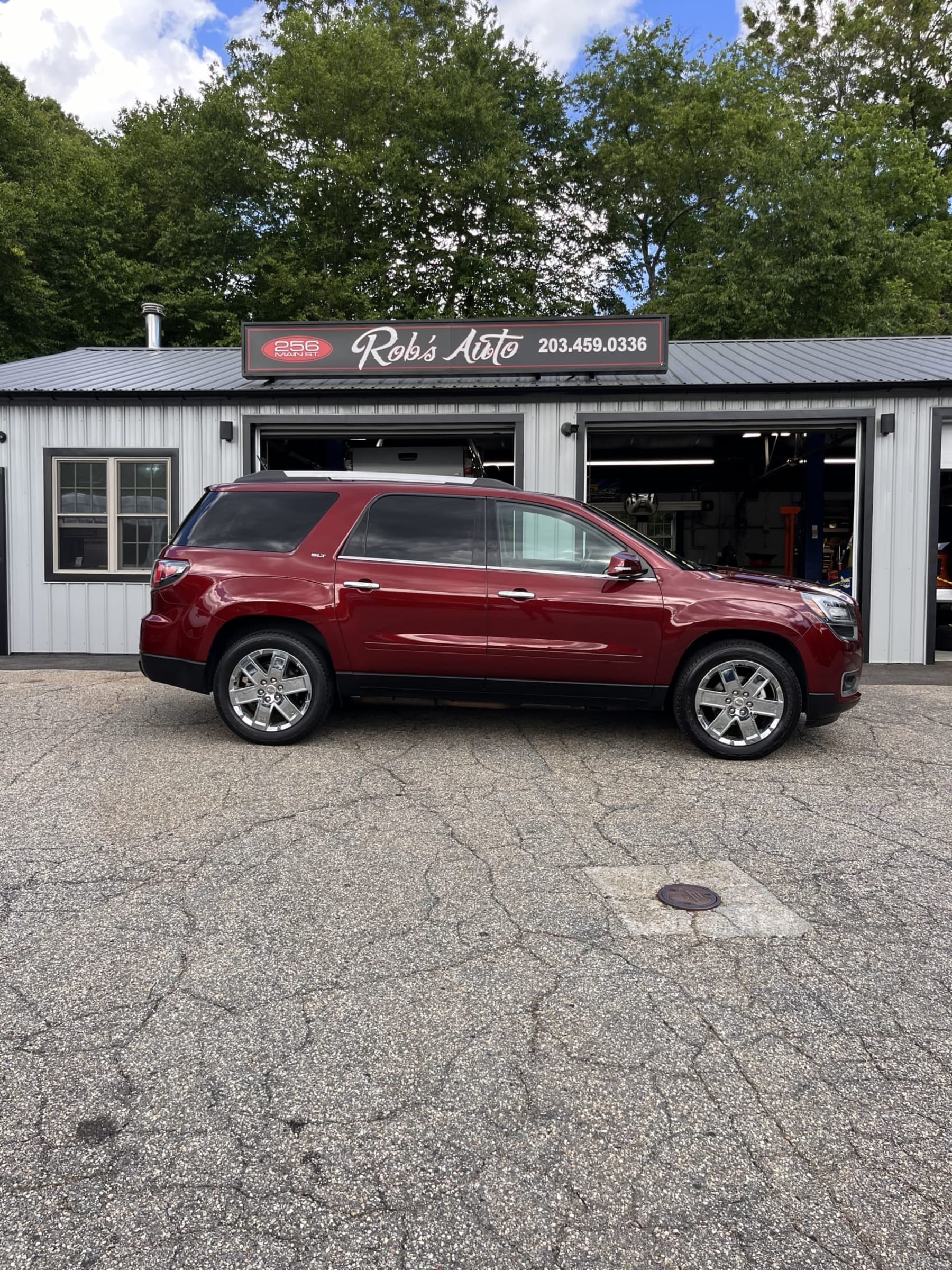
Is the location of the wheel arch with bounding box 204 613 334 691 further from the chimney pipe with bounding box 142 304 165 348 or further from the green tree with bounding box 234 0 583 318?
the green tree with bounding box 234 0 583 318

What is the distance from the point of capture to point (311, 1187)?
2.04 meters

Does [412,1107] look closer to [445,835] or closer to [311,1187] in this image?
[311,1187]

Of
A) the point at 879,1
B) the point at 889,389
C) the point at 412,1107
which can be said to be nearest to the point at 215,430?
the point at 889,389

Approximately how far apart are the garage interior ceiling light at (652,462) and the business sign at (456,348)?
6.33 m

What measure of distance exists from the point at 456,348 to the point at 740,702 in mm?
6676

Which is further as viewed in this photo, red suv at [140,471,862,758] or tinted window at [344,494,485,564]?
tinted window at [344,494,485,564]

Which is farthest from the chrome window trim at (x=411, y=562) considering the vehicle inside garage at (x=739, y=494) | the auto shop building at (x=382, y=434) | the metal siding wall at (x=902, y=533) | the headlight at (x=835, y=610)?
the vehicle inside garage at (x=739, y=494)

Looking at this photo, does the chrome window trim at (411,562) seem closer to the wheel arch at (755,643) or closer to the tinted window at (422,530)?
the tinted window at (422,530)

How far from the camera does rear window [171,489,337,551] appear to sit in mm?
6480

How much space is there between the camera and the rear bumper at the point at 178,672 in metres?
6.35

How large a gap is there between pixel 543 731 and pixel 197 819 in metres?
3.00

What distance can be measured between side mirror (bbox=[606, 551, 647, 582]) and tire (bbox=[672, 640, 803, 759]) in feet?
2.35

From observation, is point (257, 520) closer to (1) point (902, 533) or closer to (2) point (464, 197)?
(1) point (902, 533)

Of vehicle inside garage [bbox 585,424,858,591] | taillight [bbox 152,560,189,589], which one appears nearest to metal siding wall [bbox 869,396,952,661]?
vehicle inside garage [bbox 585,424,858,591]
